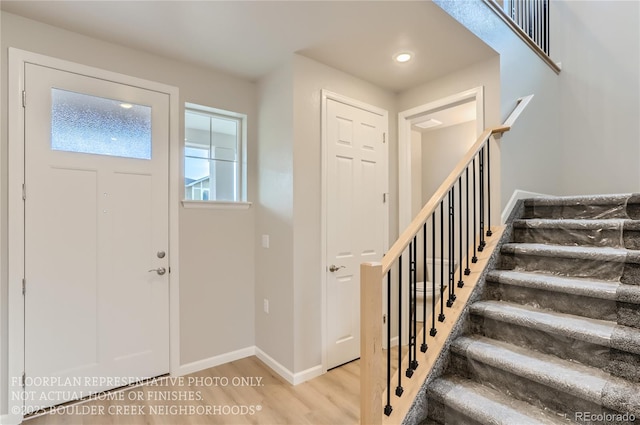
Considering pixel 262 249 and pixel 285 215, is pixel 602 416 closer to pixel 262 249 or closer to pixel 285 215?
pixel 285 215

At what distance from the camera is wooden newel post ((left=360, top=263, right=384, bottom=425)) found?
4.91 ft

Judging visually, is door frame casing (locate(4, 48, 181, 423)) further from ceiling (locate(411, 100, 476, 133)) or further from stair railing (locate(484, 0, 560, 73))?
ceiling (locate(411, 100, 476, 133))

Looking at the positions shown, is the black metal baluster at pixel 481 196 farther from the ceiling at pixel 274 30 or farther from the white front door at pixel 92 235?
the white front door at pixel 92 235

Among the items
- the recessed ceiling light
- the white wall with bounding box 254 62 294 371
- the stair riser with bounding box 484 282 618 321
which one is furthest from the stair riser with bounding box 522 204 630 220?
the white wall with bounding box 254 62 294 371

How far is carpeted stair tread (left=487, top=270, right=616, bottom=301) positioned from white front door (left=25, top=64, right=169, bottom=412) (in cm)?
252

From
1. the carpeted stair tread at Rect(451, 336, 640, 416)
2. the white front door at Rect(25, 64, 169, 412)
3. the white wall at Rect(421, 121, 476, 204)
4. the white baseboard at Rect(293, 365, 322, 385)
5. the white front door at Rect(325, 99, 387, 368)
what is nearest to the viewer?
the carpeted stair tread at Rect(451, 336, 640, 416)

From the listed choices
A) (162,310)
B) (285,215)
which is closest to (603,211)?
(285,215)

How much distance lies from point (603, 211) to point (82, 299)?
12.3ft

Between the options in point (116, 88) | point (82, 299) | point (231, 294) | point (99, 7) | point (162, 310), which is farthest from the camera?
point (231, 294)

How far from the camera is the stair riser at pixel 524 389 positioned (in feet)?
4.61

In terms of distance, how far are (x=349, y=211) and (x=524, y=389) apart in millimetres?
1748

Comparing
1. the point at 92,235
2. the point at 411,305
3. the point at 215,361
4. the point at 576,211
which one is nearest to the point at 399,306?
the point at 411,305

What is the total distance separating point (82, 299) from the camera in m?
2.25

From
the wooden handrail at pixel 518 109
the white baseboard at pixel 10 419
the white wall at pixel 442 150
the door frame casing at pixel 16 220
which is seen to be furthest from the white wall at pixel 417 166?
the white baseboard at pixel 10 419
